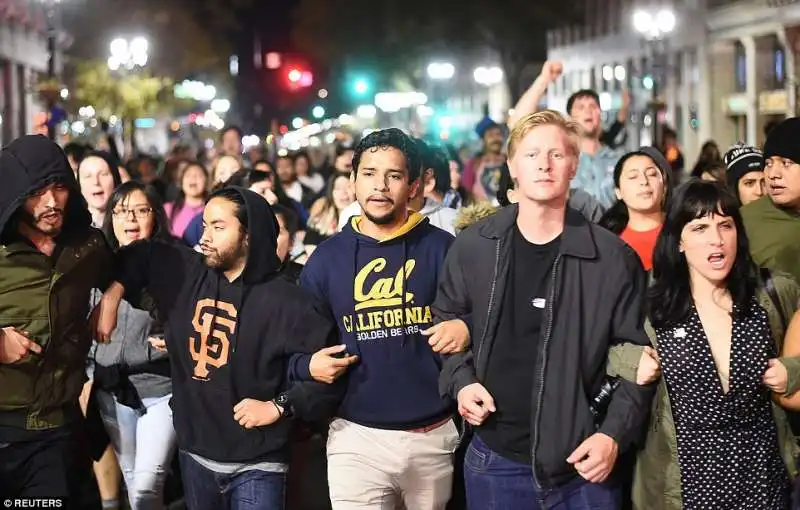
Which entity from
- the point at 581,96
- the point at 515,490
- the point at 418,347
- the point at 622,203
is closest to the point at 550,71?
the point at 622,203

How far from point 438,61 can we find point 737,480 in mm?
63169

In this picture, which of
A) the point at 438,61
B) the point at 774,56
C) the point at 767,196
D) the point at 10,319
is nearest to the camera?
the point at 10,319

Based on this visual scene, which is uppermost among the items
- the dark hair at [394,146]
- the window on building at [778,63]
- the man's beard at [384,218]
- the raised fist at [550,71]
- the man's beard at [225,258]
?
the window on building at [778,63]

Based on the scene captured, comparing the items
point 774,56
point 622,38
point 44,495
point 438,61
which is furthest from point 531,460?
point 438,61

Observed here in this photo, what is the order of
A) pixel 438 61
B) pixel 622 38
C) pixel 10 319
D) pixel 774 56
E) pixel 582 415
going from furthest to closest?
pixel 438 61, pixel 622 38, pixel 774 56, pixel 10 319, pixel 582 415

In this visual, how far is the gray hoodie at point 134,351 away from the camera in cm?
669

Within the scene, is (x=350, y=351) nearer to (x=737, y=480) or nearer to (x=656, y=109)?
(x=737, y=480)

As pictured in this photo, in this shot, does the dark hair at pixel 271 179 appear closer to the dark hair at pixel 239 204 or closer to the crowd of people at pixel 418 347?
the crowd of people at pixel 418 347

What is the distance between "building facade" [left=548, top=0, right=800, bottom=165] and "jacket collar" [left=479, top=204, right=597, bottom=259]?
2539 cm

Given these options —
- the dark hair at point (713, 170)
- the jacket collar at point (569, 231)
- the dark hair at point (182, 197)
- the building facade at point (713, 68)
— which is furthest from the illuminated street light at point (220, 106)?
the jacket collar at point (569, 231)

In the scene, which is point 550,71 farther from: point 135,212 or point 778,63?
point 778,63

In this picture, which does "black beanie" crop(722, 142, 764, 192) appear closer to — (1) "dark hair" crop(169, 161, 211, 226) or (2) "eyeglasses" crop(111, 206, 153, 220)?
(2) "eyeglasses" crop(111, 206, 153, 220)

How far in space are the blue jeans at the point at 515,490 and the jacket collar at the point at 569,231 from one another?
2.93 feet

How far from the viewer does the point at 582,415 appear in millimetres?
4633
